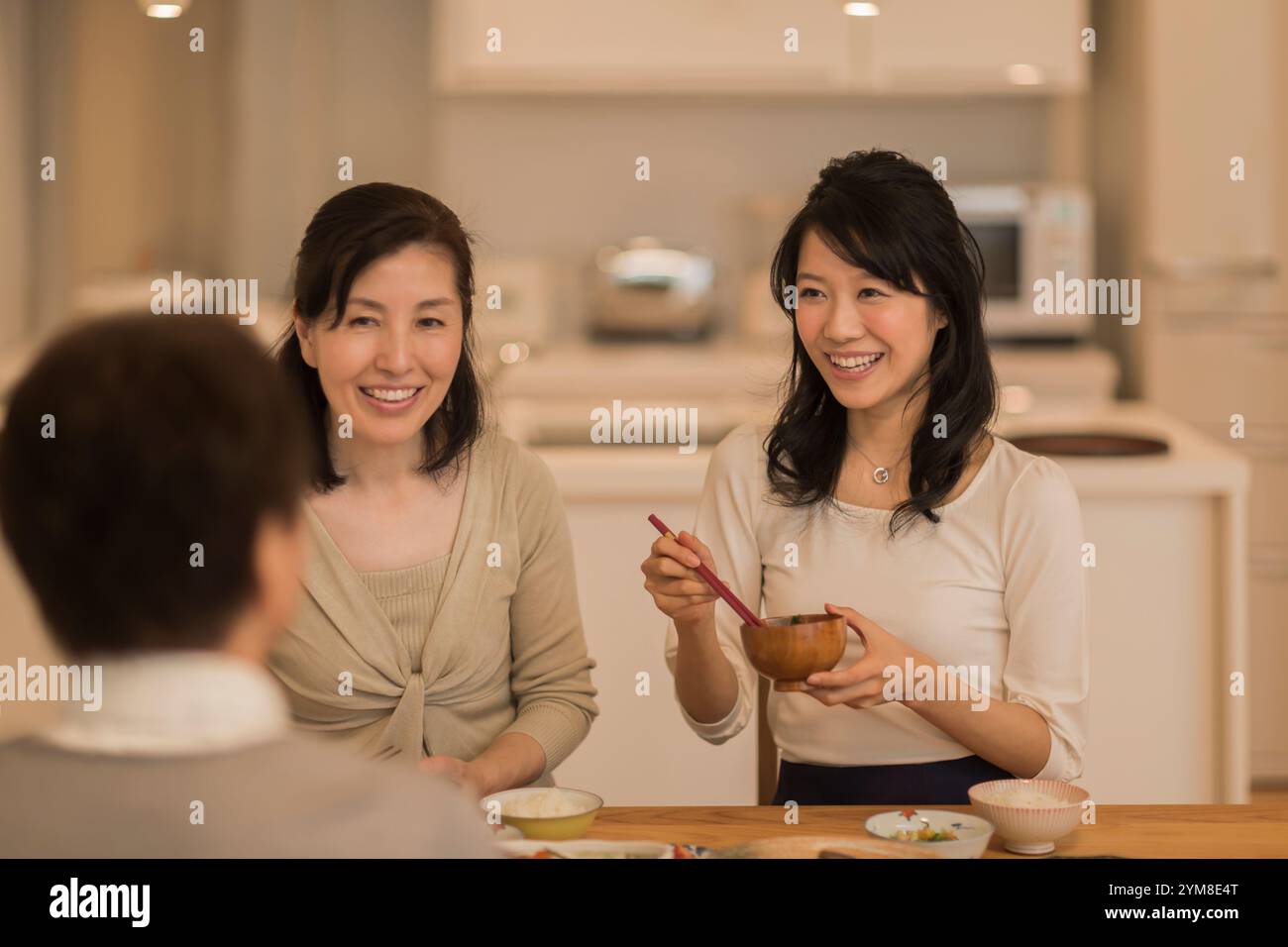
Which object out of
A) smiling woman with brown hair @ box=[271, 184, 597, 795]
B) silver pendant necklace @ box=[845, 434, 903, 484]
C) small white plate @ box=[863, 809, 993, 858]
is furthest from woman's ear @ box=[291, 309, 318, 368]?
small white plate @ box=[863, 809, 993, 858]

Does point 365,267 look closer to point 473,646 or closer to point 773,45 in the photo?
point 473,646

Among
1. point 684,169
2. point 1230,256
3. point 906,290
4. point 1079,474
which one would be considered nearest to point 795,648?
point 906,290

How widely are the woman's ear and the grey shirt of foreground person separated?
784 mm

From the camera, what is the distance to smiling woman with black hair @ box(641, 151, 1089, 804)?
5.06 ft

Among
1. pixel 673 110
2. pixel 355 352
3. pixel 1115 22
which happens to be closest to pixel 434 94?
pixel 673 110

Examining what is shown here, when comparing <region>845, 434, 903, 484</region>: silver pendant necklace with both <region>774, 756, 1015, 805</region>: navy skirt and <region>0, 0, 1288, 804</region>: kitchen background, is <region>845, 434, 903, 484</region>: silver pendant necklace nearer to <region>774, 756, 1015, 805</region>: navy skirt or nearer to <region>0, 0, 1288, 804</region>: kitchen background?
<region>774, 756, 1015, 805</region>: navy skirt

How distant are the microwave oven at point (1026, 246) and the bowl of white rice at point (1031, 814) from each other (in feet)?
8.12

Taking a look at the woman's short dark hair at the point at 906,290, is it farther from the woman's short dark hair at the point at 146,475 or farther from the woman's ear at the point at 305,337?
the woman's short dark hair at the point at 146,475

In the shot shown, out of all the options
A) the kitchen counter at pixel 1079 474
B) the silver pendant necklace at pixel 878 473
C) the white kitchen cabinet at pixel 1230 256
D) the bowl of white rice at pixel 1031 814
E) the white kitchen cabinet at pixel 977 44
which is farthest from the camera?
the white kitchen cabinet at pixel 977 44

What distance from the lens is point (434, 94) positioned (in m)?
4.10

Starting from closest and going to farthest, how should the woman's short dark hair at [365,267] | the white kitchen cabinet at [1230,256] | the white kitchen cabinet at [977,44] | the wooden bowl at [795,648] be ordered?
the wooden bowl at [795,648] → the woman's short dark hair at [365,267] → the white kitchen cabinet at [1230,256] → the white kitchen cabinet at [977,44]

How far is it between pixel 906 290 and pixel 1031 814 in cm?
59

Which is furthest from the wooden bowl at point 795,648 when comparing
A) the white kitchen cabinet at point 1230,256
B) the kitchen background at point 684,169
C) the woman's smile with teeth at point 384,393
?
the white kitchen cabinet at point 1230,256

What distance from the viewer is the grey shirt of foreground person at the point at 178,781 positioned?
30.3 inches
